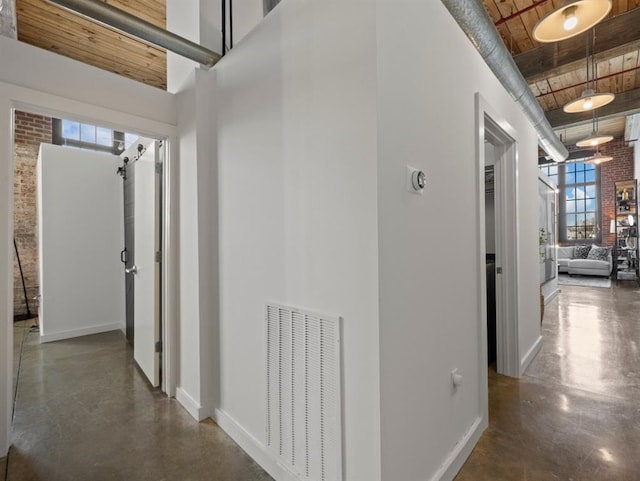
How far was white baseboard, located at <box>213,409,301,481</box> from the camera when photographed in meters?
1.63

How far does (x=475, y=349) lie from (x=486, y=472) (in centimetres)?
64

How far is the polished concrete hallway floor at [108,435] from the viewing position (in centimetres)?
174

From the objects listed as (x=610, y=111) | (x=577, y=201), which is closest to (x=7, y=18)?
(x=610, y=111)

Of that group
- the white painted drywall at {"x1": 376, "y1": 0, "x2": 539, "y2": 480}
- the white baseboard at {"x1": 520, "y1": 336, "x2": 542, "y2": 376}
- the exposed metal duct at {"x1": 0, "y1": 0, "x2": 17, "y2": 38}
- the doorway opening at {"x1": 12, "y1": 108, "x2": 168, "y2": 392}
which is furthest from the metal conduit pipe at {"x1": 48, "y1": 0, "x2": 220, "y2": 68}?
the white baseboard at {"x1": 520, "y1": 336, "x2": 542, "y2": 376}

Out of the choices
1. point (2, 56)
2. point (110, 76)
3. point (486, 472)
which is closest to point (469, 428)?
point (486, 472)

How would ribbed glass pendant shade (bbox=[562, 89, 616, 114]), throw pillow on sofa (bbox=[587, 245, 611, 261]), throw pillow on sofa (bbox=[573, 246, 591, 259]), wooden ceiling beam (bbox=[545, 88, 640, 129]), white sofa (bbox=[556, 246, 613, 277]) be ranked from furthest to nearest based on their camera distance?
throw pillow on sofa (bbox=[573, 246, 591, 259])
throw pillow on sofa (bbox=[587, 245, 611, 261])
white sofa (bbox=[556, 246, 613, 277])
wooden ceiling beam (bbox=[545, 88, 640, 129])
ribbed glass pendant shade (bbox=[562, 89, 616, 114])

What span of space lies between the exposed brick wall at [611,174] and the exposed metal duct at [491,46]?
807cm

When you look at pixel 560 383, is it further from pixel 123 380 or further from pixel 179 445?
pixel 123 380

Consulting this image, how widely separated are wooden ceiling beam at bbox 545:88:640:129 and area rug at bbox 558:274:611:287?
402 cm

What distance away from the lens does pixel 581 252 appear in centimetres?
907

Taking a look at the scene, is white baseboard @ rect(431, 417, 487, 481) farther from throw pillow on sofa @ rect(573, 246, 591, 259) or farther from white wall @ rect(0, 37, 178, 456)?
throw pillow on sofa @ rect(573, 246, 591, 259)

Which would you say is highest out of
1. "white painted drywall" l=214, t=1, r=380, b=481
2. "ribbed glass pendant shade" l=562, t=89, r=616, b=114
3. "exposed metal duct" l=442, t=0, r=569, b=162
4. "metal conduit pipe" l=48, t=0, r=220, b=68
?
"ribbed glass pendant shade" l=562, t=89, r=616, b=114

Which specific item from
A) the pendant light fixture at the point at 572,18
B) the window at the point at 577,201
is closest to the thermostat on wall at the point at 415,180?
the pendant light fixture at the point at 572,18

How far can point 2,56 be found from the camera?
1794 mm
